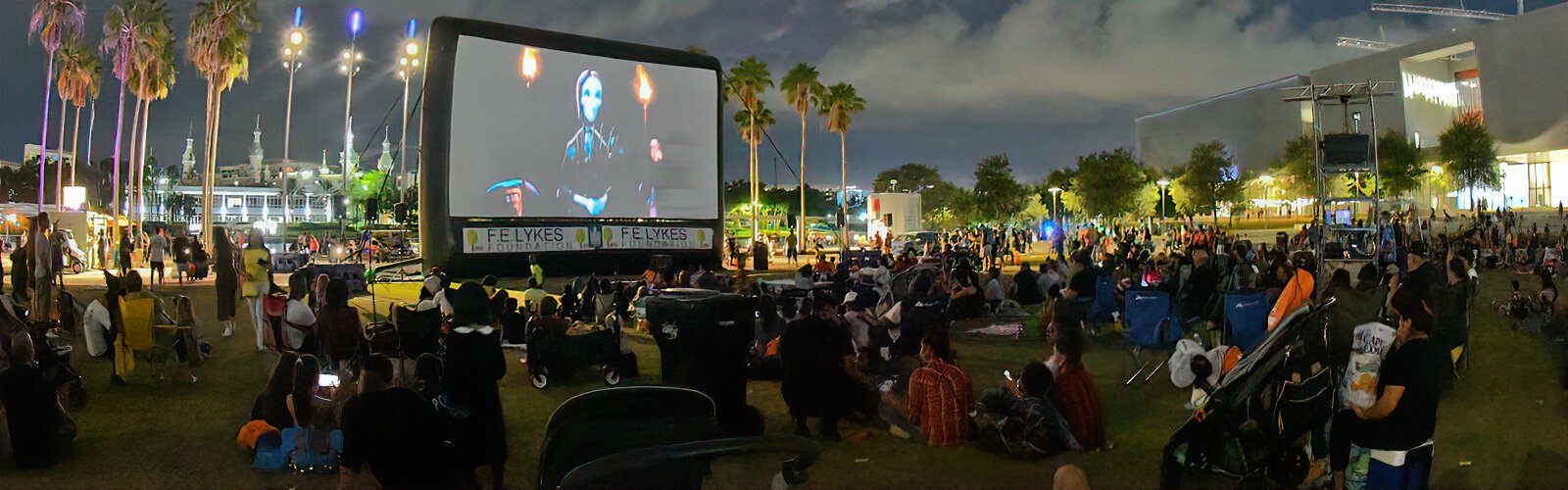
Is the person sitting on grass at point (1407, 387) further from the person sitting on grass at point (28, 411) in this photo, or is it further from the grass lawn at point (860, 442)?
the person sitting on grass at point (28, 411)

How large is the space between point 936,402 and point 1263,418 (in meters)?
2.17

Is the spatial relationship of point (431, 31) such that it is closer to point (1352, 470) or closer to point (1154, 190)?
point (1352, 470)

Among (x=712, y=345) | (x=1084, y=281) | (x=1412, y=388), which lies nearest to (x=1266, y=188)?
(x=1084, y=281)

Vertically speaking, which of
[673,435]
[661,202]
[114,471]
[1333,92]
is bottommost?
[114,471]

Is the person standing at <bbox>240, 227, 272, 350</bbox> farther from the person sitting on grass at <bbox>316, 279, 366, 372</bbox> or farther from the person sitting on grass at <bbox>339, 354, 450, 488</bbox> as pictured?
the person sitting on grass at <bbox>339, 354, 450, 488</bbox>

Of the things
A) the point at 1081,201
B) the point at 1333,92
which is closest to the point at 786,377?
the point at 1333,92

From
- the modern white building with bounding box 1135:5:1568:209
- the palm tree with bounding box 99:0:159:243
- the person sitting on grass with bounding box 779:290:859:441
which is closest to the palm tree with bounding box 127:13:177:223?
the palm tree with bounding box 99:0:159:243

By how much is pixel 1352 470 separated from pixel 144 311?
955cm

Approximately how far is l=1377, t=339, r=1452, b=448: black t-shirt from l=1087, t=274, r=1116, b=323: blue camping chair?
7948mm

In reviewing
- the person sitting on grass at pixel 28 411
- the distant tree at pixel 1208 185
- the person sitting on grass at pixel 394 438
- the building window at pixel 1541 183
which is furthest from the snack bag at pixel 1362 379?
the building window at pixel 1541 183

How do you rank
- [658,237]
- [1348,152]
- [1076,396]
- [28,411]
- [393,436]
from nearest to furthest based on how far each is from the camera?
[393,436], [28,411], [1076,396], [1348,152], [658,237]

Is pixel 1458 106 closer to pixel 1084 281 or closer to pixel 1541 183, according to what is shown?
pixel 1541 183

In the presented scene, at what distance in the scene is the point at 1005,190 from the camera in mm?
68188

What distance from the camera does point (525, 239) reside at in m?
20.6
